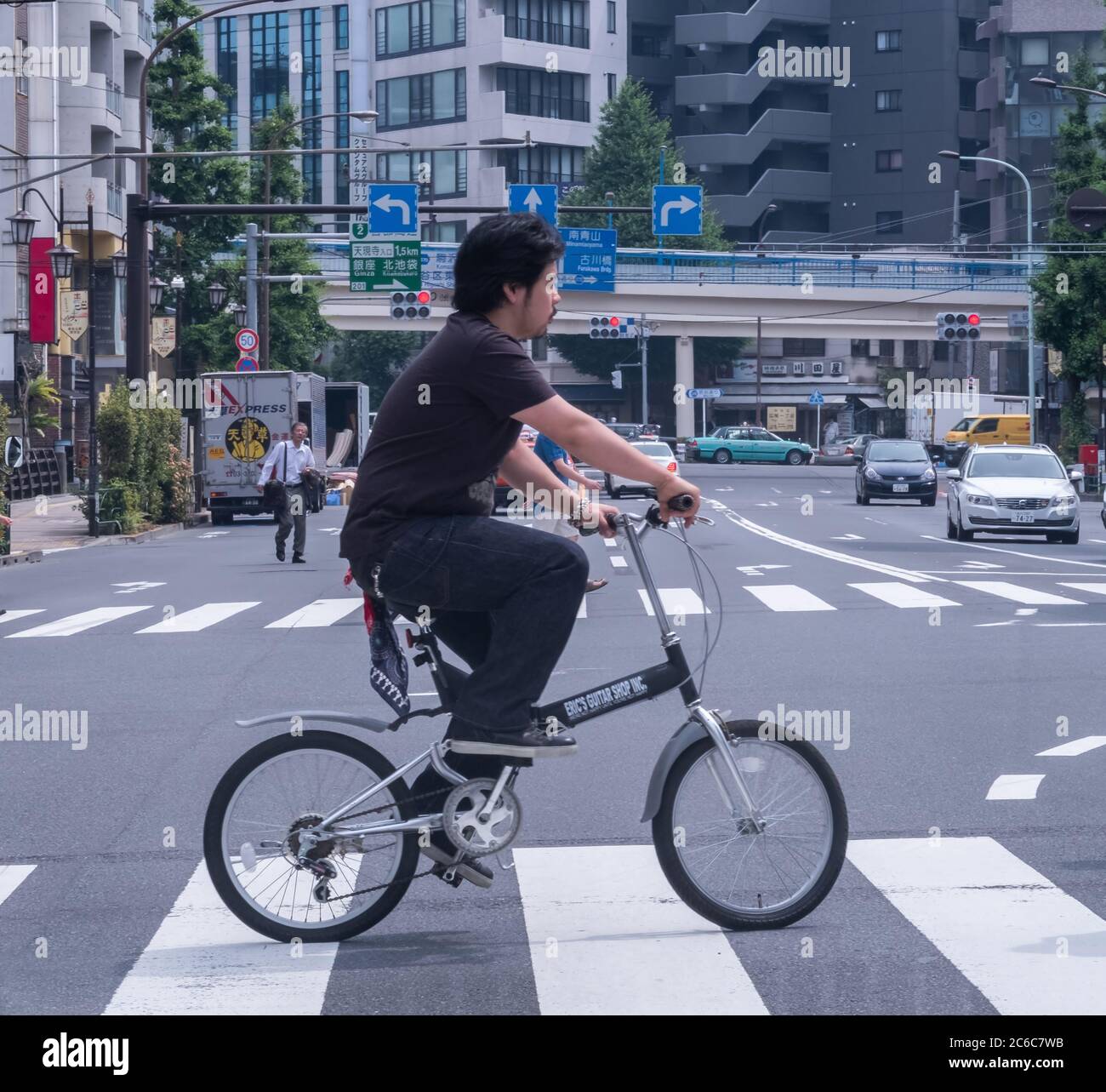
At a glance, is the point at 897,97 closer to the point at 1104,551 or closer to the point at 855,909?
the point at 1104,551

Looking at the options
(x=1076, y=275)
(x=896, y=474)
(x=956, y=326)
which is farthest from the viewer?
(x=956, y=326)

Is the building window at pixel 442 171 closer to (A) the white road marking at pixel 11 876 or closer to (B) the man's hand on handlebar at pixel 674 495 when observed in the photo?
(A) the white road marking at pixel 11 876

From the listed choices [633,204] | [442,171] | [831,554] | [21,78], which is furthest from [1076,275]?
[442,171]

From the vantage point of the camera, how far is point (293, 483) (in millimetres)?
25766

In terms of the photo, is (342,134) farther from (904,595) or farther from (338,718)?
(338,718)

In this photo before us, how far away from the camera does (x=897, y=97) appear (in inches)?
4060

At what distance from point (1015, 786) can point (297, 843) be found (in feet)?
12.2

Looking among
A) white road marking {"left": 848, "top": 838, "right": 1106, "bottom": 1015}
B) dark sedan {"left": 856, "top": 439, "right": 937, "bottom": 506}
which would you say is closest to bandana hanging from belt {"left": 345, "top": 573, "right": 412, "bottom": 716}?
white road marking {"left": 848, "top": 838, "right": 1106, "bottom": 1015}

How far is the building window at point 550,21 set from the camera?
318 feet

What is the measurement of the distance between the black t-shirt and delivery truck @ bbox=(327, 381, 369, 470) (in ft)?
161

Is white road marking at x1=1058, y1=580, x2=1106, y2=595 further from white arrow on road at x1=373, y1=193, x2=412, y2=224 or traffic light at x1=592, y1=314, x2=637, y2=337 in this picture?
traffic light at x1=592, y1=314, x2=637, y2=337

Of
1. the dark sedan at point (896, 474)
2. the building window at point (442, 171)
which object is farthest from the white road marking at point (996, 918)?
the building window at point (442, 171)

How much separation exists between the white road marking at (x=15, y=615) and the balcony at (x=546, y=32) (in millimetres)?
81100
